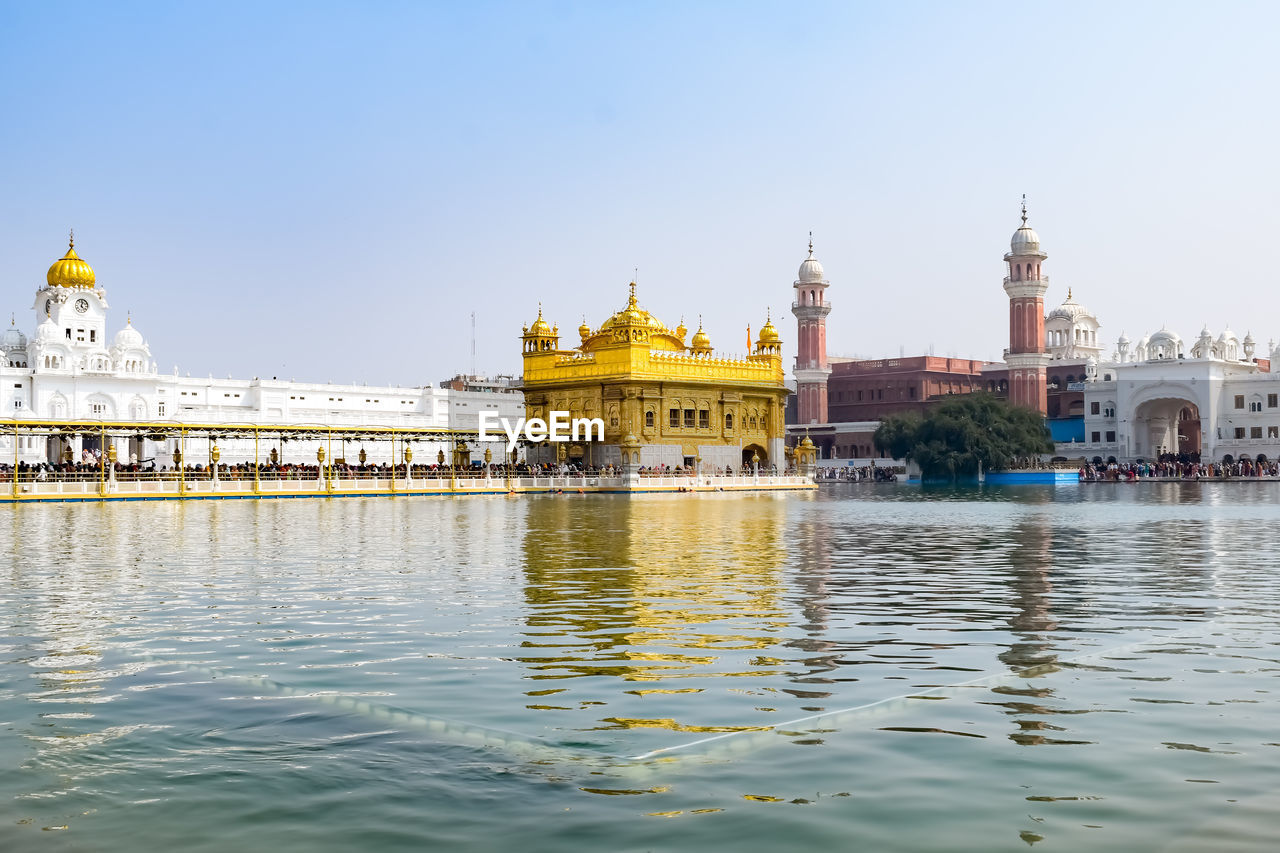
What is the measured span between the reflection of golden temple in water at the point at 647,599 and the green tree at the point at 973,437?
50846mm

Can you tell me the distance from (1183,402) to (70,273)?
7596 cm

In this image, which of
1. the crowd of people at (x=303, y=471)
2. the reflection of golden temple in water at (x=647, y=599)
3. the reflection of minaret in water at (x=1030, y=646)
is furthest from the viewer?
the crowd of people at (x=303, y=471)

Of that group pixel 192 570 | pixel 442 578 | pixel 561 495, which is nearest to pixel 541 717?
pixel 442 578

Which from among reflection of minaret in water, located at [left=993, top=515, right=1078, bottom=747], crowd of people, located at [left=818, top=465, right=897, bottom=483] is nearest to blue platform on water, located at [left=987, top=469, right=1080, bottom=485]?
crowd of people, located at [left=818, top=465, right=897, bottom=483]

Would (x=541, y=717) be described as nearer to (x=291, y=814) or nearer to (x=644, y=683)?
(x=644, y=683)

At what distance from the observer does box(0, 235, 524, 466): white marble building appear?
7244 cm

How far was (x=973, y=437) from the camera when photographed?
72.9 m

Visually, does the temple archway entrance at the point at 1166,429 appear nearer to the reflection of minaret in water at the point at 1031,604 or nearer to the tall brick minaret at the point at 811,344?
the tall brick minaret at the point at 811,344

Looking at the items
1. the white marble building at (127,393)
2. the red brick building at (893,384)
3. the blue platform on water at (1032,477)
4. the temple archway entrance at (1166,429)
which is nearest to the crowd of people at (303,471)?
the white marble building at (127,393)

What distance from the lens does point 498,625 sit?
35.0 ft

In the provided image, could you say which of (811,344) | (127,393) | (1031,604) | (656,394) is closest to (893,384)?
(811,344)

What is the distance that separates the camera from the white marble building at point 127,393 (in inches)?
2852

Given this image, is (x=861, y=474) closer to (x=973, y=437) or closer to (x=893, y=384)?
(x=893, y=384)

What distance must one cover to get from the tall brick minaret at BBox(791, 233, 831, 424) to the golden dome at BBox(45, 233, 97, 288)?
57.2 m
